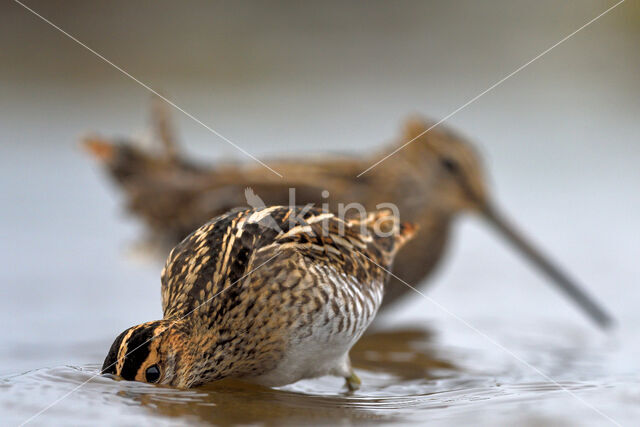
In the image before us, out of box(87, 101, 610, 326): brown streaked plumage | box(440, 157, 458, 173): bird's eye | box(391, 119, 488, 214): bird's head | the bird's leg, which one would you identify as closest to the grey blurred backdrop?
box(87, 101, 610, 326): brown streaked plumage

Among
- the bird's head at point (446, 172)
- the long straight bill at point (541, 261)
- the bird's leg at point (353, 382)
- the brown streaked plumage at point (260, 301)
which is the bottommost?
the bird's leg at point (353, 382)

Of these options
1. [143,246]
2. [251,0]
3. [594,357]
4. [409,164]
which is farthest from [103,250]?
[251,0]

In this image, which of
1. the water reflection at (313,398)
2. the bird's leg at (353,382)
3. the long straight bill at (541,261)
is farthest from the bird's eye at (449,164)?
the bird's leg at (353,382)

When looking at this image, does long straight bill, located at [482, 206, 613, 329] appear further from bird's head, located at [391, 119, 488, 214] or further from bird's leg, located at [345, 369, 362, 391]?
bird's leg, located at [345, 369, 362, 391]

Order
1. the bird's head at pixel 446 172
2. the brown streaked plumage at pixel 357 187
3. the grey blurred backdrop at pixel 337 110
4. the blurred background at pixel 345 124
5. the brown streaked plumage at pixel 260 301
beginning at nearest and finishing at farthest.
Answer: the brown streaked plumage at pixel 260 301
the brown streaked plumage at pixel 357 187
the blurred background at pixel 345 124
the bird's head at pixel 446 172
the grey blurred backdrop at pixel 337 110

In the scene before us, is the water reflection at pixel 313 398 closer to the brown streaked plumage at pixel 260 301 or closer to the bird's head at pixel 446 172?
the brown streaked plumage at pixel 260 301

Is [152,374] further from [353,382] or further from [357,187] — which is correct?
[357,187]

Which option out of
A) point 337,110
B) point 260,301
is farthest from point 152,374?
point 337,110
